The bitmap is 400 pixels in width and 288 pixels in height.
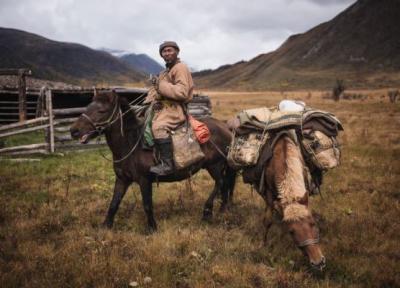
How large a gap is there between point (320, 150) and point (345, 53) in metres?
153


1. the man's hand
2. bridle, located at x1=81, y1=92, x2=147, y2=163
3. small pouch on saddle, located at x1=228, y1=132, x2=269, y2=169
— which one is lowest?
small pouch on saddle, located at x1=228, y1=132, x2=269, y2=169

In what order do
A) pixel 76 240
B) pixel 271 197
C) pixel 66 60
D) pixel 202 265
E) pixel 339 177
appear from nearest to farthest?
pixel 202 265 → pixel 271 197 → pixel 76 240 → pixel 339 177 → pixel 66 60

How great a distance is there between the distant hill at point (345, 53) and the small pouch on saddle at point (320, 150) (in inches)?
3897

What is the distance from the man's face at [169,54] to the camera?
585 centimetres

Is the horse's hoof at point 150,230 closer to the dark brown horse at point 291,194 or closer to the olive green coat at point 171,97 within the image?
the olive green coat at point 171,97

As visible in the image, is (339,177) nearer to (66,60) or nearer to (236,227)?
(236,227)

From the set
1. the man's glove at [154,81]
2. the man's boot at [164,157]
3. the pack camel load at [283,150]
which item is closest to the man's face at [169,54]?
the man's glove at [154,81]

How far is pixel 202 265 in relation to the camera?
4.70 m

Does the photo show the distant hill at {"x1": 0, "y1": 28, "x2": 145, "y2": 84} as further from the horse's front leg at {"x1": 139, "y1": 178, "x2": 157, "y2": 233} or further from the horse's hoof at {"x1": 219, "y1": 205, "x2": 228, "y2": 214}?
the horse's front leg at {"x1": 139, "y1": 178, "x2": 157, "y2": 233}

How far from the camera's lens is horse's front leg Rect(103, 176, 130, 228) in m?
6.01

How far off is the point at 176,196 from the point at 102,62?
19629cm

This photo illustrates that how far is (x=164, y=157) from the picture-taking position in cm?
586

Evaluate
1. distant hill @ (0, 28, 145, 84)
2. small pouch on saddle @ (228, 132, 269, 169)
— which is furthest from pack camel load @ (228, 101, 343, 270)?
distant hill @ (0, 28, 145, 84)

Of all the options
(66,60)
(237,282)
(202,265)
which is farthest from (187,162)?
(66,60)
